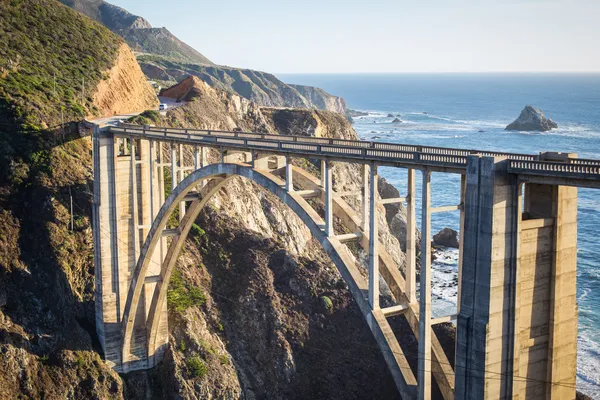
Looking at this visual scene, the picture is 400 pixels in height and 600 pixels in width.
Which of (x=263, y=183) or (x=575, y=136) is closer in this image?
(x=263, y=183)

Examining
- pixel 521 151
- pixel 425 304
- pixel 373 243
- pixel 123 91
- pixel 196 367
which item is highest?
pixel 123 91

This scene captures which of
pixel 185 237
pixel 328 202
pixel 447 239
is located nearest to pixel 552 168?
pixel 328 202

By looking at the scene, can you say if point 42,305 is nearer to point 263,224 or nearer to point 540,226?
point 263,224

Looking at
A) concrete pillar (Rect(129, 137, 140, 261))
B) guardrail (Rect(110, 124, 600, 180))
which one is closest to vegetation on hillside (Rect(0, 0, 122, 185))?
concrete pillar (Rect(129, 137, 140, 261))

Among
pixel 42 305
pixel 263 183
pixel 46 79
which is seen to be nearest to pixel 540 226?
pixel 263 183

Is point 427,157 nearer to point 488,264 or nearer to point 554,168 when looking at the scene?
point 488,264

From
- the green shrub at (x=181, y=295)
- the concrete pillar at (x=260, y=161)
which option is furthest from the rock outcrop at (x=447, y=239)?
the concrete pillar at (x=260, y=161)

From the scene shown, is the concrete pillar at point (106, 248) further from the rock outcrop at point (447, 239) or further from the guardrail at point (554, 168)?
the rock outcrop at point (447, 239)
